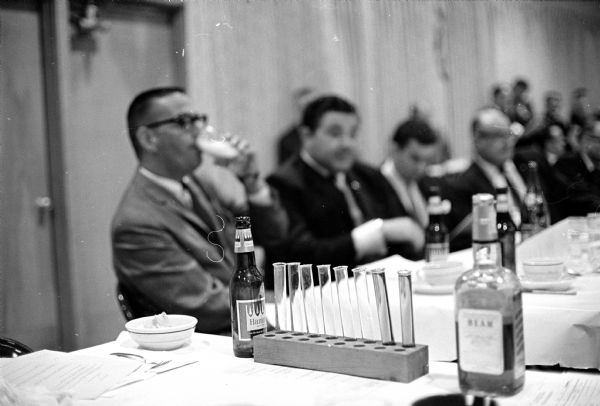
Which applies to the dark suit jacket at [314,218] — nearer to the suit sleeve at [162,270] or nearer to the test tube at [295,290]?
the suit sleeve at [162,270]

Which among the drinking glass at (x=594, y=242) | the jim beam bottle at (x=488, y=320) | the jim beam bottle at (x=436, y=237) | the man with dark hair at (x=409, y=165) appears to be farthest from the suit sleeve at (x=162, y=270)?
the man with dark hair at (x=409, y=165)

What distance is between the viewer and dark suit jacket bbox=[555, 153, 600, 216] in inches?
96.8

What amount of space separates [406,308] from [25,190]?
1707mm

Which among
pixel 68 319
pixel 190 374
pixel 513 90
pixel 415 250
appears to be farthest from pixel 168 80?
pixel 513 90

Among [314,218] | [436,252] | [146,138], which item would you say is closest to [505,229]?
[436,252]

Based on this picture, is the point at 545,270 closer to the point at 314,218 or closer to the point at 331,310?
the point at 331,310

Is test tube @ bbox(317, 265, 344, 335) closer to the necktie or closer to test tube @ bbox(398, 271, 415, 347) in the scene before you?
test tube @ bbox(398, 271, 415, 347)

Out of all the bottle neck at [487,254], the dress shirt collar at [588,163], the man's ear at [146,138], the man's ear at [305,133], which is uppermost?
the man's ear at [305,133]

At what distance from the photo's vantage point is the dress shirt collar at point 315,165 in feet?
10.9

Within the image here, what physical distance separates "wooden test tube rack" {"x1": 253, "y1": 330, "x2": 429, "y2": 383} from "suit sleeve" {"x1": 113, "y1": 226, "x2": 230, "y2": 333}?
4.00ft

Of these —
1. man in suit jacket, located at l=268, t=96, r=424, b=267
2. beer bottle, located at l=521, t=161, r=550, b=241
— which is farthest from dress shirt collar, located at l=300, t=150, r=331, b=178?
beer bottle, located at l=521, t=161, r=550, b=241

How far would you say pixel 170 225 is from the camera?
96.8 inches

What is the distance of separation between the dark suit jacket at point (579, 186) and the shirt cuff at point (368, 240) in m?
0.82

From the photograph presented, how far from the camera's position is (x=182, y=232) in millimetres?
2492
